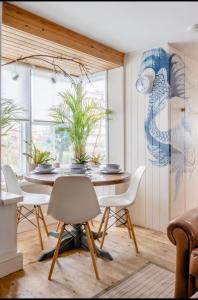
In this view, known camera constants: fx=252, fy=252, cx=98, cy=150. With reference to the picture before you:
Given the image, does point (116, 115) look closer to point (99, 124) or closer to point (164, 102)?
point (99, 124)

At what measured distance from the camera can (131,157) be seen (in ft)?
12.2

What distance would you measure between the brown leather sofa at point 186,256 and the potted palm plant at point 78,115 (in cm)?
202

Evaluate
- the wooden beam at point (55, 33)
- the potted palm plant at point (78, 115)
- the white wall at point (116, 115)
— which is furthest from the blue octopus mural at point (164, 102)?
the potted palm plant at point (78, 115)

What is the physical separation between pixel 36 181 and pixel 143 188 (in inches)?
66.5

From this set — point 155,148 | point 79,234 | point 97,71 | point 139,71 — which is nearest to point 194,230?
point 79,234

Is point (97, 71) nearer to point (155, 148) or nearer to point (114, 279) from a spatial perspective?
point (155, 148)

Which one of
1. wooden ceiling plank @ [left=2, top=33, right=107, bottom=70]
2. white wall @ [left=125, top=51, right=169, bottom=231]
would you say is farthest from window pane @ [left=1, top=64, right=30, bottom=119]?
white wall @ [left=125, top=51, right=169, bottom=231]

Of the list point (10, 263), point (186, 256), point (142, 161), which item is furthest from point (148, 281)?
point (142, 161)

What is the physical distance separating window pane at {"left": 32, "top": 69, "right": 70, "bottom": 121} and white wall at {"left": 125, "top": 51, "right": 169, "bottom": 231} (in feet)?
3.88

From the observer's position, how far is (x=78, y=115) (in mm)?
3600

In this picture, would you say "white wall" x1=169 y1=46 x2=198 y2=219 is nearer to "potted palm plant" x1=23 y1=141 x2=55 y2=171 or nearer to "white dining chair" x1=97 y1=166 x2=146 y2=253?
"white dining chair" x1=97 y1=166 x2=146 y2=253

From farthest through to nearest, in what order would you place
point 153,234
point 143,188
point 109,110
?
point 109,110
point 143,188
point 153,234

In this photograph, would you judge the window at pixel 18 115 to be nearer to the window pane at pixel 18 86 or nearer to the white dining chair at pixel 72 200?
the window pane at pixel 18 86

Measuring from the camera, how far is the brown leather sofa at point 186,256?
1.74 m
